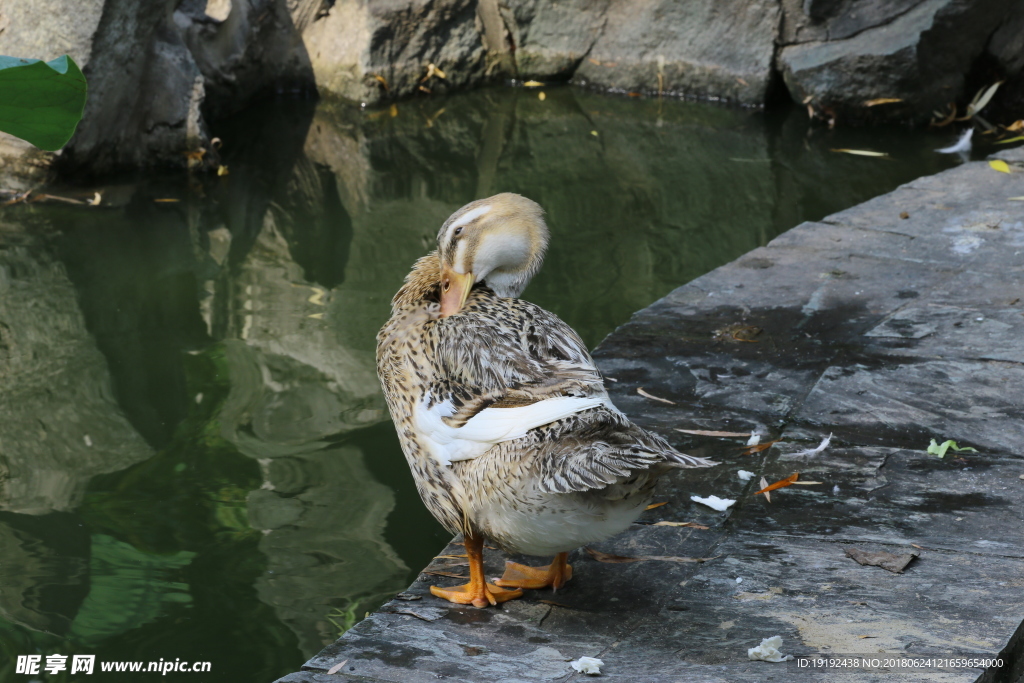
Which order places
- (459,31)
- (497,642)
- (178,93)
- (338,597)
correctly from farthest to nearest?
(459,31)
(178,93)
(338,597)
(497,642)

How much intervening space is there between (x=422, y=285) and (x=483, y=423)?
2.04 ft

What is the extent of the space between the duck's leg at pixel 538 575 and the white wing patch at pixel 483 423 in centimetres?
37

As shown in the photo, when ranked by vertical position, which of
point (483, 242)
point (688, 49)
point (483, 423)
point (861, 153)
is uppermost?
point (688, 49)

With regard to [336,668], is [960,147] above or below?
above

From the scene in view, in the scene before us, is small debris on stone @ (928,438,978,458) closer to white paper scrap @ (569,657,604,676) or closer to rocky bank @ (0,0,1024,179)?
white paper scrap @ (569,657,604,676)

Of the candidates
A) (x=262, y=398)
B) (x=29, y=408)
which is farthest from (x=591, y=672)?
(x=29, y=408)

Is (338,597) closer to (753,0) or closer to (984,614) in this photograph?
(984,614)

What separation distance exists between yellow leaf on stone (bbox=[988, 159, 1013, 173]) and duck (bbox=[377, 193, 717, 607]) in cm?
374

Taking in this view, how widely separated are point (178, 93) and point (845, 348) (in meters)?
5.36

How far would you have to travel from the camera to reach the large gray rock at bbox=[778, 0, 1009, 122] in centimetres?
809

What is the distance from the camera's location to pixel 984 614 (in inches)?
87.4

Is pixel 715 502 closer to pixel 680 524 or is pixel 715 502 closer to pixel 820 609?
pixel 680 524

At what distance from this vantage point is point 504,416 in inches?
88.4

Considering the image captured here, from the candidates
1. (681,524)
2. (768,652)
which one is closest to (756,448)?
(681,524)
